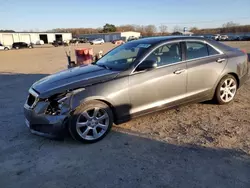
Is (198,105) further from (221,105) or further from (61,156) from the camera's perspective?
(61,156)

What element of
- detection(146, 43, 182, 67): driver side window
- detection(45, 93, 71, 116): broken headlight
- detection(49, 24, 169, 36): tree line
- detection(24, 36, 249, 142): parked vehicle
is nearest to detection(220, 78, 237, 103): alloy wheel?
detection(24, 36, 249, 142): parked vehicle

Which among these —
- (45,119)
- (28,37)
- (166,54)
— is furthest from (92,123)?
(28,37)

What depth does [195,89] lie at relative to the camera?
4.27 metres

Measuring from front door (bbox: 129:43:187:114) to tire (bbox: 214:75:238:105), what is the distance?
1.00 meters

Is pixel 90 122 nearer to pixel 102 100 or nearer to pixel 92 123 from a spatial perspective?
pixel 92 123

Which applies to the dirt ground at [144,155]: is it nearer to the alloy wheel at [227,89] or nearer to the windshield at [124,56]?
the alloy wheel at [227,89]

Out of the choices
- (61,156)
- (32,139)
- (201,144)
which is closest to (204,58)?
(201,144)

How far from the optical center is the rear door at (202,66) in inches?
165

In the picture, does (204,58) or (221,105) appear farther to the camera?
(221,105)

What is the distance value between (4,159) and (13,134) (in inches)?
33.4

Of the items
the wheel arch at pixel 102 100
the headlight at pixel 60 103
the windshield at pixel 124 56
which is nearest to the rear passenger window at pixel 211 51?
the windshield at pixel 124 56

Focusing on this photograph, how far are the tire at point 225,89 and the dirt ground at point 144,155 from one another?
16.3 inches

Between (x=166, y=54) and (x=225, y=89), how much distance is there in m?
1.70

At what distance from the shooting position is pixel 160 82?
3854 mm
